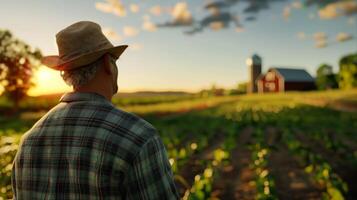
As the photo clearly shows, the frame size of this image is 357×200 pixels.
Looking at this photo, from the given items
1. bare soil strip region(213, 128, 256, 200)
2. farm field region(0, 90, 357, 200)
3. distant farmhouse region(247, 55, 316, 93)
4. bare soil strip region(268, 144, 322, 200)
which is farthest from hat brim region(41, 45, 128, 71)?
distant farmhouse region(247, 55, 316, 93)

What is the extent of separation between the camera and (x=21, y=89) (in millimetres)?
35562

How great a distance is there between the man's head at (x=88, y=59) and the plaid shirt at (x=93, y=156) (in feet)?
0.24

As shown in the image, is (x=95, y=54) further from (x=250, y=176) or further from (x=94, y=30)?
(x=250, y=176)

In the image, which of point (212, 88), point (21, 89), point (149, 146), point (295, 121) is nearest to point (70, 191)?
point (149, 146)

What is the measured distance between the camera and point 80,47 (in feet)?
7.60

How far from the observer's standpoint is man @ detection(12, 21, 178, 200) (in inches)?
81.0

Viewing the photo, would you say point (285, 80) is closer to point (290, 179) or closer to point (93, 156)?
point (290, 179)

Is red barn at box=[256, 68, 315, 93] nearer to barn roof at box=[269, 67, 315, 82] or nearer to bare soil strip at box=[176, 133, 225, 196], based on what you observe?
barn roof at box=[269, 67, 315, 82]

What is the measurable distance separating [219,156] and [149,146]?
27.9 ft

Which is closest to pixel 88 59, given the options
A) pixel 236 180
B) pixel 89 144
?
pixel 89 144

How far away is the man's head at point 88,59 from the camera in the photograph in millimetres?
2275

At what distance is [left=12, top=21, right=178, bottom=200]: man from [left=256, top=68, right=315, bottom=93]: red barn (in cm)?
6938

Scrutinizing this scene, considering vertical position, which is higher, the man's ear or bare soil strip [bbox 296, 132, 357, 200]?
the man's ear

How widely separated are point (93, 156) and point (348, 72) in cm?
7320
